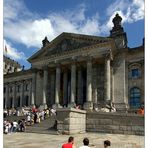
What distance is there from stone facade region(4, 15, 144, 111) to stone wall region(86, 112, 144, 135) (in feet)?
48.2

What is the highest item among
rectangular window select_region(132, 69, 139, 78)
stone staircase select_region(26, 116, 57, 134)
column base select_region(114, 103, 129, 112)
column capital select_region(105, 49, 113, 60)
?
column capital select_region(105, 49, 113, 60)

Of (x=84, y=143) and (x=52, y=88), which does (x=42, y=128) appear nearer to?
(x=84, y=143)

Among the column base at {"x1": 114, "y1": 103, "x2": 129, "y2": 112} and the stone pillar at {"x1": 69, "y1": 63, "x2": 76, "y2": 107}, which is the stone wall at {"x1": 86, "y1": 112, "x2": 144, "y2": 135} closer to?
the column base at {"x1": 114, "y1": 103, "x2": 129, "y2": 112}

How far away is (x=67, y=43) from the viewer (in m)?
48.6

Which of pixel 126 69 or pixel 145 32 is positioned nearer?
pixel 145 32

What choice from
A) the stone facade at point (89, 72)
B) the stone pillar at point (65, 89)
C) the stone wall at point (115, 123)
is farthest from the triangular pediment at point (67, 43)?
the stone wall at point (115, 123)

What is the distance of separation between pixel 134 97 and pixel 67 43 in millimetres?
15271

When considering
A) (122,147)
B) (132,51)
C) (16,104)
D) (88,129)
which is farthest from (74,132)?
(16,104)

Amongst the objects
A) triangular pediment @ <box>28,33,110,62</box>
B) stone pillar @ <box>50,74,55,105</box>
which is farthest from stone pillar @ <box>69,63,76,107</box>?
stone pillar @ <box>50,74,55,105</box>

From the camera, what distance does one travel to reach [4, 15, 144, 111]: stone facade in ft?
141

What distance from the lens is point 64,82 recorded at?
49406 mm

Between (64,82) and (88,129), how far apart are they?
915 inches

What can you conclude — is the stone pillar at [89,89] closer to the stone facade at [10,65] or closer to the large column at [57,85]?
the large column at [57,85]

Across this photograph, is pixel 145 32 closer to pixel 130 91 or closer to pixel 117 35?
pixel 130 91
